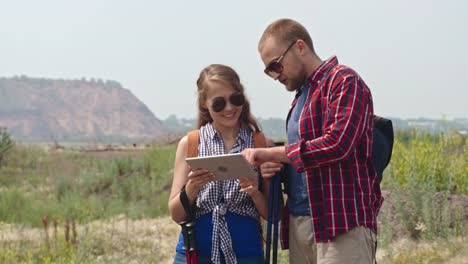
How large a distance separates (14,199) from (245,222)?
34.6ft

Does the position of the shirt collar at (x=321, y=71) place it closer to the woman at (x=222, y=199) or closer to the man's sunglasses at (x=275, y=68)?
the man's sunglasses at (x=275, y=68)

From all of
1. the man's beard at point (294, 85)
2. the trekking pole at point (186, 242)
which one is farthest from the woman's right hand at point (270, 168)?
the trekking pole at point (186, 242)

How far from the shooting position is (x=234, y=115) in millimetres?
4035

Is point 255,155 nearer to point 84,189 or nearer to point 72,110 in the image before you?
point 84,189

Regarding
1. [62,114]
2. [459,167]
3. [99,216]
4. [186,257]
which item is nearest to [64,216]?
[99,216]

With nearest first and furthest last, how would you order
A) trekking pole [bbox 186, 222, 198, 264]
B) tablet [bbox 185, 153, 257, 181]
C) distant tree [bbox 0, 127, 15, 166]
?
tablet [bbox 185, 153, 257, 181]
trekking pole [bbox 186, 222, 198, 264]
distant tree [bbox 0, 127, 15, 166]

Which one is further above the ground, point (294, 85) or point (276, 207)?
point (294, 85)

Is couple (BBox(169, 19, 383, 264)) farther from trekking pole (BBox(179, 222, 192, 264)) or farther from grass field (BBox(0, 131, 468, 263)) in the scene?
grass field (BBox(0, 131, 468, 263))

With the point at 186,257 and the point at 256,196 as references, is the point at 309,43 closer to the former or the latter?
the point at 256,196

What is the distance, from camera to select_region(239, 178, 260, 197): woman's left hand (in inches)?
153

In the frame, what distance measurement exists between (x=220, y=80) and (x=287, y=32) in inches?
18.4

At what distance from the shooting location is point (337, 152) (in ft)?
11.6

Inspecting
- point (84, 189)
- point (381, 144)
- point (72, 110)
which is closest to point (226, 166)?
point (381, 144)

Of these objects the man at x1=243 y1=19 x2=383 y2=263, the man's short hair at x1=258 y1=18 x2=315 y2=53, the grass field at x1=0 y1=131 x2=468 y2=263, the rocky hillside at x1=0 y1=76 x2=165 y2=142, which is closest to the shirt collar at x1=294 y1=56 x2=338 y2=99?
the man at x1=243 y1=19 x2=383 y2=263
